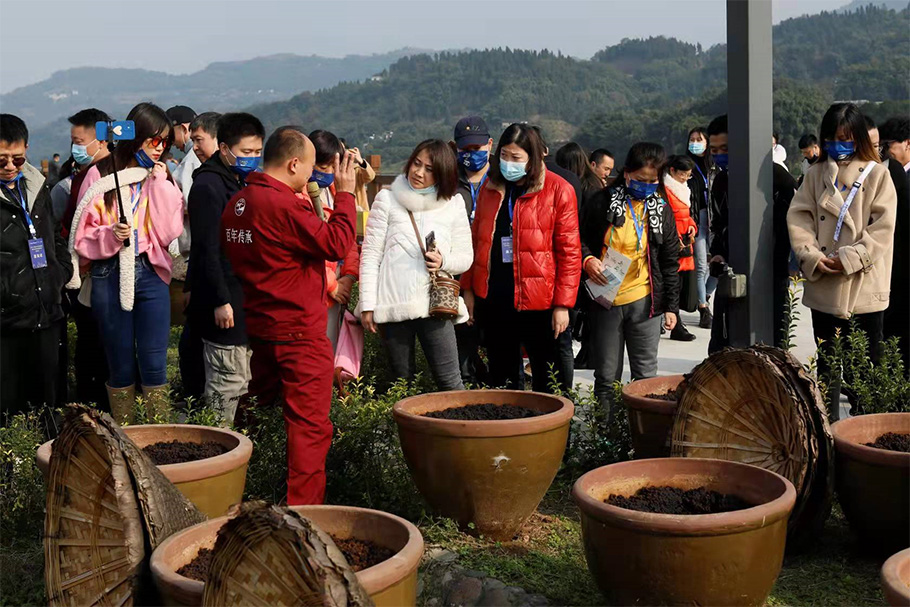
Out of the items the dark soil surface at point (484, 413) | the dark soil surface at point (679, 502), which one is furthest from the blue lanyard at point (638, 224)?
the dark soil surface at point (679, 502)

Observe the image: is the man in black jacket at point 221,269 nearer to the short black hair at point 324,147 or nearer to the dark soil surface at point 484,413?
the short black hair at point 324,147

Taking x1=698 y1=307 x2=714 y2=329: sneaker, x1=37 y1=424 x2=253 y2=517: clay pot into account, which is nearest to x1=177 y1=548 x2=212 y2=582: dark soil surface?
x1=37 y1=424 x2=253 y2=517: clay pot

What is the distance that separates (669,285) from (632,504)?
2.65 meters

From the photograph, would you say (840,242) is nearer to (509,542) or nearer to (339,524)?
(509,542)

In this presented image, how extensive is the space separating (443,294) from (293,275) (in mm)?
1084

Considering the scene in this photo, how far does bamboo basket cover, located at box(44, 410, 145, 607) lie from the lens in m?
3.59

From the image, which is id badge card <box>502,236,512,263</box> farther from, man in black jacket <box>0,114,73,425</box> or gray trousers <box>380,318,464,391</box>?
man in black jacket <box>0,114,73,425</box>

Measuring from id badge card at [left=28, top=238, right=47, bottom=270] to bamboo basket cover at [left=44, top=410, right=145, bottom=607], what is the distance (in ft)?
7.97

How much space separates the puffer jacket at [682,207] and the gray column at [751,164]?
4031mm

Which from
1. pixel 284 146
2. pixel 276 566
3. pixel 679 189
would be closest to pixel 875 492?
pixel 276 566

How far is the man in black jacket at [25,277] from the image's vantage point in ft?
19.3

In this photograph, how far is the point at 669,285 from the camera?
6.14 m

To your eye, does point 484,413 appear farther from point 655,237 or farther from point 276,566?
point 276,566

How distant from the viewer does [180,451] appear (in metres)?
4.45
